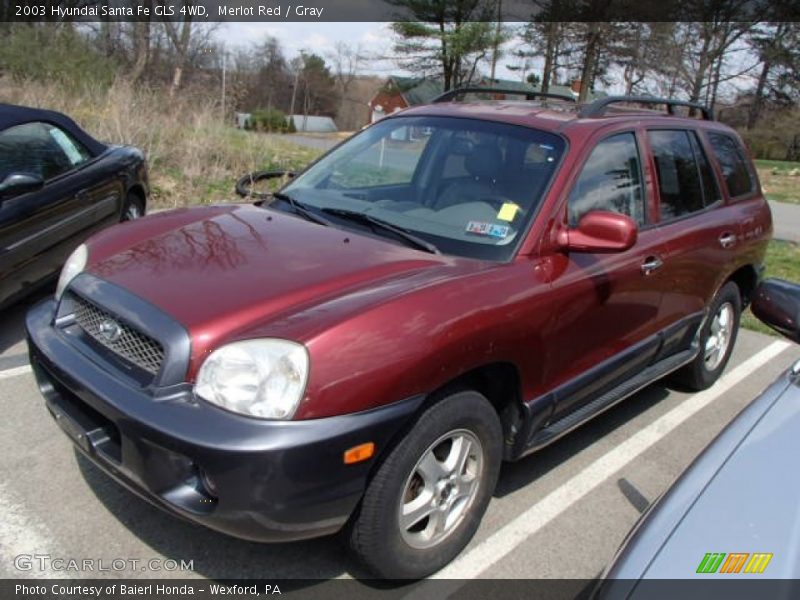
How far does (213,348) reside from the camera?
2211mm

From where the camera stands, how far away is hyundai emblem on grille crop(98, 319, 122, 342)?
2.44 m

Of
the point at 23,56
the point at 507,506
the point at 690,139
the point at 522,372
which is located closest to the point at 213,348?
the point at 522,372

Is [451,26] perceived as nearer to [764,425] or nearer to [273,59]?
[273,59]

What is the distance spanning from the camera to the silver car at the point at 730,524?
57.9 inches

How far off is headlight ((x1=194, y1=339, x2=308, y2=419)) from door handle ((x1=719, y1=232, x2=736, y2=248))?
10.1ft

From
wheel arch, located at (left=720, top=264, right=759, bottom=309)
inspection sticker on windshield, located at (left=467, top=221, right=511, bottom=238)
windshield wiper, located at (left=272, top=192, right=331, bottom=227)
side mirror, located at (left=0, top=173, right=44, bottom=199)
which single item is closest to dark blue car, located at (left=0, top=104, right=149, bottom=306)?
side mirror, located at (left=0, top=173, right=44, bottom=199)

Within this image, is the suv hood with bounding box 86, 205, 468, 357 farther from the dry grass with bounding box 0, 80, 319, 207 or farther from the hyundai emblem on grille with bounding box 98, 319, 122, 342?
the dry grass with bounding box 0, 80, 319, 207

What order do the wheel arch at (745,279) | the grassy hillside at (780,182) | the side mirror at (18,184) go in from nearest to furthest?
the side mirror at (18,184)
the wheel arch at (745,279)
the grassy hillside at (780,182)

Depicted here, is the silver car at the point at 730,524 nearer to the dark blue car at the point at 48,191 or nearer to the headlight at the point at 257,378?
the headlight at the point at 257,378

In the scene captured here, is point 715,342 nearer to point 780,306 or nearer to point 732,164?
point 732,164

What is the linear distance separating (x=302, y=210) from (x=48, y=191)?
101 inches

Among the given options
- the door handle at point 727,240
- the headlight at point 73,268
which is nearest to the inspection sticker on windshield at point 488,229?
the headlight at point 73,268

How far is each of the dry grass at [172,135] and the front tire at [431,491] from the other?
7.24m

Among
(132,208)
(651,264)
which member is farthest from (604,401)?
(132,208)
